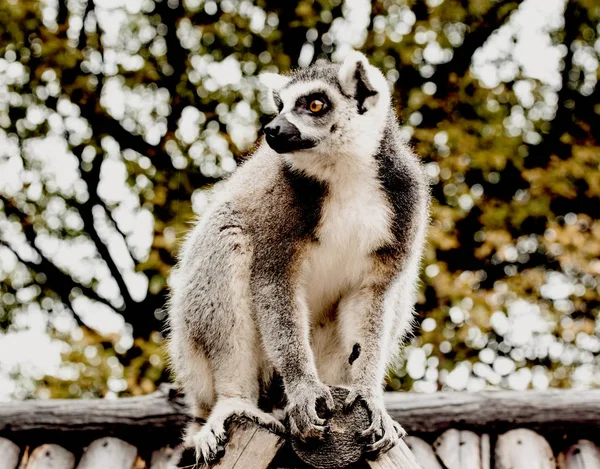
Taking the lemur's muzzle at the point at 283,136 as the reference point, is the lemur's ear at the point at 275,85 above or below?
below

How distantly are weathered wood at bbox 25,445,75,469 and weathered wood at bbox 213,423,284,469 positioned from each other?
216 cm

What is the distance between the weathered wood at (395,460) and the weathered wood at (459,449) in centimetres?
163

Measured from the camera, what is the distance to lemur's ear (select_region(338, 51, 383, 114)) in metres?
3.85

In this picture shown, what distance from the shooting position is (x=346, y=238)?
3.54 metres

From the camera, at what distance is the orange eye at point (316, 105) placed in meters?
3.79

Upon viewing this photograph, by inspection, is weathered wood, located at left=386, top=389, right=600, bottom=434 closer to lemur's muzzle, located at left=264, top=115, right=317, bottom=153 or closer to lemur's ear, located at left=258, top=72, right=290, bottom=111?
lemur's muzzle, located at left=264, top=115, right=317, bottom=153

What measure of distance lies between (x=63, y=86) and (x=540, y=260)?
21.7 ft

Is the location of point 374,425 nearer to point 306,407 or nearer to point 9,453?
point 306,407

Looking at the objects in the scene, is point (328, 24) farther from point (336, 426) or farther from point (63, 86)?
point (336, 426)

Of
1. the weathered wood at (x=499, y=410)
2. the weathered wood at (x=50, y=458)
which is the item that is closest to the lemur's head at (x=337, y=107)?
the weathered wood at (x=499, y=410)

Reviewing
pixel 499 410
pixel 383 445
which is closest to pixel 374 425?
pixel 383 445

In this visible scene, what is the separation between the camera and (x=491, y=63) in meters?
10.8

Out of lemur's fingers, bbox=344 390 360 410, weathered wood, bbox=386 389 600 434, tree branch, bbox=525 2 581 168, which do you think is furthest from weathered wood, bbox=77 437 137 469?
tree branch, bbox=525 2 581 168

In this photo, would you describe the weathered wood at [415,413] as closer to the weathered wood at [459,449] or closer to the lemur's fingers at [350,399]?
the weathered wood at [459,449]
